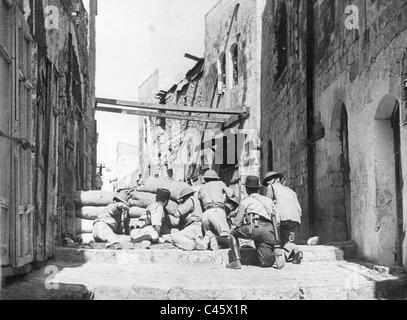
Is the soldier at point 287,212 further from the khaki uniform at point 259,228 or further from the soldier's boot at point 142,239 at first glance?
the soldier's boot at point 142,239

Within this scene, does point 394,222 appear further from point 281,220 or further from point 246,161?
point 246,161

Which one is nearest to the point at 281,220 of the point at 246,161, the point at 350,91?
the point at 350,91

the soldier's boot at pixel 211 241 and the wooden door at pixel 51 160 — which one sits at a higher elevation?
the wooden door at pixel 51 160

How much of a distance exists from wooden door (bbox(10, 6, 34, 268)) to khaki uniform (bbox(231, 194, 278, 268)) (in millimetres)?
2676

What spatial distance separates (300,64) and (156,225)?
426 centimetres

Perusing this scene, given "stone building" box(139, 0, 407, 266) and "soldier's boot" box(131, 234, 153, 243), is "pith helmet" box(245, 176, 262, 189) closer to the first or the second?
"stone building" box(139, 0, 407, 266)

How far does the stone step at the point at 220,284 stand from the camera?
5.20m

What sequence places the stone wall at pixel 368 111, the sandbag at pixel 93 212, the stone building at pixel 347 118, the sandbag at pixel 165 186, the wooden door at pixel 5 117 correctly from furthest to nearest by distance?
the sandbag at pixel 93 212, the sandbag at pixel 165 186, the stone building at pixel 347 118, the stone wall at pixel 368 111, the wooden door at pixel 5 117

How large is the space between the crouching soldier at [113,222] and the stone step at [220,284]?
1963mm

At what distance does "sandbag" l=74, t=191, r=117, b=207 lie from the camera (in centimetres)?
1048

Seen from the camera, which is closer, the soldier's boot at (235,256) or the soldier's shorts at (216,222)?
the soldier's boot at (235,256)

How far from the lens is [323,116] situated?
9164 millimetres

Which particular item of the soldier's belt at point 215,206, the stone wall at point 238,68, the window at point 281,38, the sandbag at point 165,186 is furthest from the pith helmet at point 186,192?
the stone wall at point 238,68

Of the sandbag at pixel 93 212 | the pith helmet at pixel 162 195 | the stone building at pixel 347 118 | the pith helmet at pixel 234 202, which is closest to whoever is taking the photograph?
the stone building at pixel 347 118
